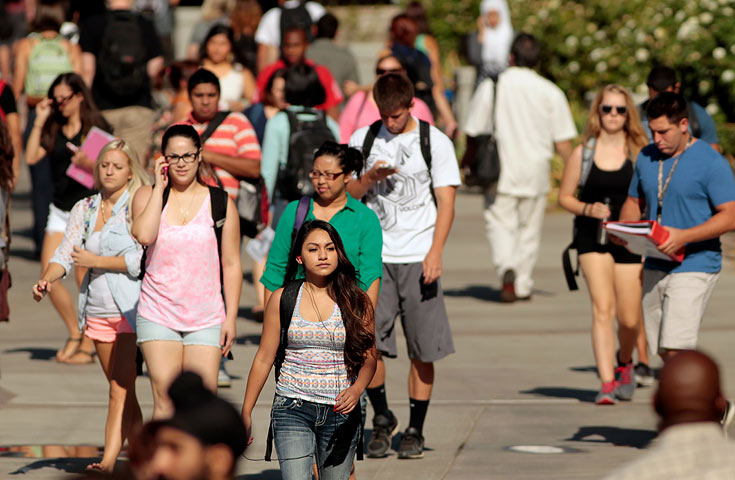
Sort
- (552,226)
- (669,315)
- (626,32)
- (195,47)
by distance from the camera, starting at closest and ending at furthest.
Result: (669,315) → (195,47) → (552,226) → (626,32)

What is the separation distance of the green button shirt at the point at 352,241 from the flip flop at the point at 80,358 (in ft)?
11.7

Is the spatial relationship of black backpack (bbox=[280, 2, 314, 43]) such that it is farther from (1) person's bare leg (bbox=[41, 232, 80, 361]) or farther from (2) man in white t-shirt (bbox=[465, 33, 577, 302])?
(1) person's bare leg (bbox=[41, 232, 80, 361])

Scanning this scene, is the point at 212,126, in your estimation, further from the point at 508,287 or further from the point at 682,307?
the point at 508,287

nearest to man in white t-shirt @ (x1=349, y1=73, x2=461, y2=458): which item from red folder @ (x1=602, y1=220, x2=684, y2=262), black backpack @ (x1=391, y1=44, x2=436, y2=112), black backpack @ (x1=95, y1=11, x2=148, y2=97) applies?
red folder @ (x1=602, y1=220, x2=684, y2=262)

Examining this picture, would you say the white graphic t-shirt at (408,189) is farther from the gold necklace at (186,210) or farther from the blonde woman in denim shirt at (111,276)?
the blonde woman in denim shirt at (111,276)

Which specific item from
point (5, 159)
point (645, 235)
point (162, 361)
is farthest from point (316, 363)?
point (5, 159)

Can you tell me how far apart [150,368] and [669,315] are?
2.75 meters

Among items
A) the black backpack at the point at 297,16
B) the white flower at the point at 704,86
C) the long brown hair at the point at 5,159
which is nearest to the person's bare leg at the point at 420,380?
the long brown hair at the point at 5,159

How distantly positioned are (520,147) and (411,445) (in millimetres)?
5204

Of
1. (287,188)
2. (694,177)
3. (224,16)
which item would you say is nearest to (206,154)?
(287,188)

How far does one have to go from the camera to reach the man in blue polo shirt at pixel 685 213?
7605 millimetres

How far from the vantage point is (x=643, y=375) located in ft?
31.2

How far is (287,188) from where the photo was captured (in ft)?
32.7

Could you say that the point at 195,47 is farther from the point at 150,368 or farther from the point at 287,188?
the point at 150,368
